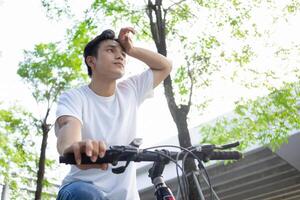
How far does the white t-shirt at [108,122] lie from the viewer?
6.71 ft

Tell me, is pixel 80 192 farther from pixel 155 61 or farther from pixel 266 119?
pixel 266 119

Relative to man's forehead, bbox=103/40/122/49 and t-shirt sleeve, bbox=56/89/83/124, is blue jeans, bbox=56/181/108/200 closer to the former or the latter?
t-shirt sleeve, bbox=56/89/83/124

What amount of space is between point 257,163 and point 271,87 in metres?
7.44

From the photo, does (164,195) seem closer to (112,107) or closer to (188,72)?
(112,107)

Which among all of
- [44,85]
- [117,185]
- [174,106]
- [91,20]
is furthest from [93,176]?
[44,85]

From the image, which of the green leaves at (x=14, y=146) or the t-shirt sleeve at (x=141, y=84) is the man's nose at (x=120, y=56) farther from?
the green leaves at (x=14, y=146)

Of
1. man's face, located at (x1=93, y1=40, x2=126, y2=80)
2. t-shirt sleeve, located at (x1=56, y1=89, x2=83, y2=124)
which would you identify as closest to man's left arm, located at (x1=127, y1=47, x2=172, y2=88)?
man's face, located at (x1=93, y1=40, x2=126, y2=80)

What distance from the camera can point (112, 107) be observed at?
2.33 m

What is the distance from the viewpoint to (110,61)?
90.2 inches

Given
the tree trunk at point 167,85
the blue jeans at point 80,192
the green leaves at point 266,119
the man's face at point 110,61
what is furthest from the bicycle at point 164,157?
the green leaves at point 266,119

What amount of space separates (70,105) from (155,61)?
684 mm

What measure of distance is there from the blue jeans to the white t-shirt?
78 millimetres

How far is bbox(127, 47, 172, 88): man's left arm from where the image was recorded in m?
2.42

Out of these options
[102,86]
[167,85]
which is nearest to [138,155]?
[102,86]
